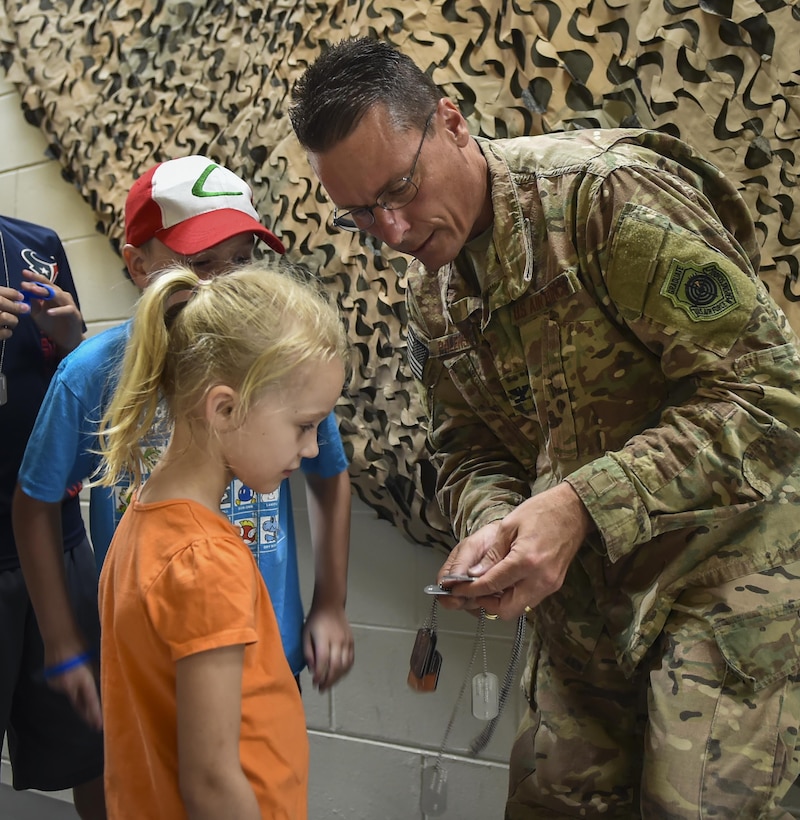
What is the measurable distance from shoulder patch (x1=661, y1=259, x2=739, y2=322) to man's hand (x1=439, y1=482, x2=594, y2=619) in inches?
9.2

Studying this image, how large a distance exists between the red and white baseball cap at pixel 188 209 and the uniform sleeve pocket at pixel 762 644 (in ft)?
2.67

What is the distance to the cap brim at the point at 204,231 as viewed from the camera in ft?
3.75

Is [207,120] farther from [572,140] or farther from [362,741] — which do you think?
[362,741]

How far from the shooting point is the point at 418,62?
146 cm

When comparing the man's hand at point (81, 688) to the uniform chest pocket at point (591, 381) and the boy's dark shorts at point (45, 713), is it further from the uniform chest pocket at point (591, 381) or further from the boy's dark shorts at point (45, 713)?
the uniform chest pocket at point (591, 381)

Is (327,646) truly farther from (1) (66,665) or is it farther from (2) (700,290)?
(2) (700,290)

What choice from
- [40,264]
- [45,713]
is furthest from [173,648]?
[40,264]

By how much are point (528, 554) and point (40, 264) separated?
3.43ft

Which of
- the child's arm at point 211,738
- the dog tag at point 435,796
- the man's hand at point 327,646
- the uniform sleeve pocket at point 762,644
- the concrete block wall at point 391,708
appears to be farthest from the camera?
the concrete block wall at point 391,708

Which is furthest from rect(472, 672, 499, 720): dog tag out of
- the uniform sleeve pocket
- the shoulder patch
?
the shoulder patch

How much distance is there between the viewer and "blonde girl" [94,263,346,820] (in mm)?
733

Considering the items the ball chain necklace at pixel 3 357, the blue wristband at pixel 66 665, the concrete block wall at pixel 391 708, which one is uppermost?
the ball chain necklace at pixel 3 357

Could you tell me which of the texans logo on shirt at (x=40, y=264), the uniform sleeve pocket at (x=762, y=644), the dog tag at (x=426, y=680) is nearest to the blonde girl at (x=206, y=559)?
the dog tag at (x=426, y=680)

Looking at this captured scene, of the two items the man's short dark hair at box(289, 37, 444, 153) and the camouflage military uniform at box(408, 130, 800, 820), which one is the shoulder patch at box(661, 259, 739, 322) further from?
the man's short dark hair at box(289, 37, 444, 153)
